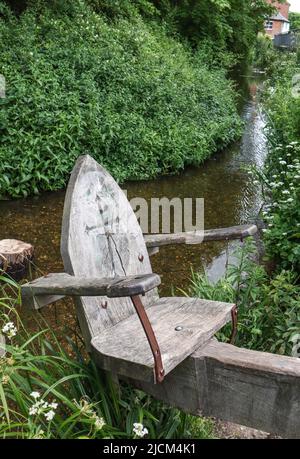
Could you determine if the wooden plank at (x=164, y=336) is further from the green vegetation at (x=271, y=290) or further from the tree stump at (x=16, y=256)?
the tree stump at (x=16, y=256)

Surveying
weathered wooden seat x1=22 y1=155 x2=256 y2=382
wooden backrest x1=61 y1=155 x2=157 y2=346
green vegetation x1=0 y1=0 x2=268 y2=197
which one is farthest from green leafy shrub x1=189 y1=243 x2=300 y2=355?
green vegetation x1=0 y1=0 x2=268 y2=197

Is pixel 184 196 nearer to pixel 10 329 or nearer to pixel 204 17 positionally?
pixel 10 329

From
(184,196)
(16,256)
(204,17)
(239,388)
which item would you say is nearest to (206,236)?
(239,388)

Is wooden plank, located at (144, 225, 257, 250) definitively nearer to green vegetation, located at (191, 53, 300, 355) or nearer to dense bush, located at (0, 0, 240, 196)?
green vegetation, located at (191, 53, 300, 355)

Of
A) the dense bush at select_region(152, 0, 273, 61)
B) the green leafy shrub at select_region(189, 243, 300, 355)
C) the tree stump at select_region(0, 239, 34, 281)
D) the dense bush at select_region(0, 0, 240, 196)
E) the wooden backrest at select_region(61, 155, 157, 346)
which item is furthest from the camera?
the dense bush at select_region(152, 0, 273, 61)

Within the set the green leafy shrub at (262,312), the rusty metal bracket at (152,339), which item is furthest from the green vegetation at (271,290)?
the rusty metal bracket at (152,339)

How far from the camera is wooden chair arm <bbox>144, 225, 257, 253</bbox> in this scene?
2236mm

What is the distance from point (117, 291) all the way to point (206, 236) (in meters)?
0.95

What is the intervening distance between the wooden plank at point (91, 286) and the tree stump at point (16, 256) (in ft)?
5.76

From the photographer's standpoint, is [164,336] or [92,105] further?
[92,105]

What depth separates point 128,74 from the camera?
716cm

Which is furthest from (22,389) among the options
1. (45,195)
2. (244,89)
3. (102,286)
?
(244,89)

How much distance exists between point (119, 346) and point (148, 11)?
11.4 metres

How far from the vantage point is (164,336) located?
183 centimetres
